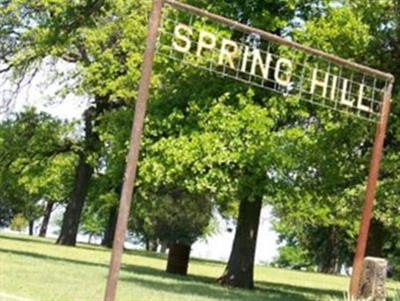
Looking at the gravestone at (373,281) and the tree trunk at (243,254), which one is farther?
the tree trunk at (243,254)

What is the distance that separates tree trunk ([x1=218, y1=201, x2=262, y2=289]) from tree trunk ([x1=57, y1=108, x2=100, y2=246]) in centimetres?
1488

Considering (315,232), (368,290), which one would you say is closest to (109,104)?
(368,290)

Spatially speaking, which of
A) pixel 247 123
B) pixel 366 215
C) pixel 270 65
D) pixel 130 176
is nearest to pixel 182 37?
pixel 130 176

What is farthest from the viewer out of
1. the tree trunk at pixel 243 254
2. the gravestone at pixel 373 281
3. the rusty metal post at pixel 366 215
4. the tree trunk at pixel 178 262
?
the tree trunk at pixel 178 262

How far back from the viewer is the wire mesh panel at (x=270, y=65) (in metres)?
10.4

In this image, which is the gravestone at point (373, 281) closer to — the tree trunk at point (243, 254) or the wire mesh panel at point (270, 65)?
the wire mesh panel at point (270, 65)

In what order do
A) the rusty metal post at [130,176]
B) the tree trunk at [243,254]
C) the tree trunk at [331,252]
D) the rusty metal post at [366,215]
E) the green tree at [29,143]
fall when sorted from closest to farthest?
the rusty metal post at [130,176]
the rusty metal post at [366,215]
the tree trunk at [243,254]
the green tree at [29,143]
the tree trunk at [331,252]

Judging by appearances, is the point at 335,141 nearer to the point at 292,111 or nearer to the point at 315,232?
the point at 292,111

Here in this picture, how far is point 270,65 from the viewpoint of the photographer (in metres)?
20.5

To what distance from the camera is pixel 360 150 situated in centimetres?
2267

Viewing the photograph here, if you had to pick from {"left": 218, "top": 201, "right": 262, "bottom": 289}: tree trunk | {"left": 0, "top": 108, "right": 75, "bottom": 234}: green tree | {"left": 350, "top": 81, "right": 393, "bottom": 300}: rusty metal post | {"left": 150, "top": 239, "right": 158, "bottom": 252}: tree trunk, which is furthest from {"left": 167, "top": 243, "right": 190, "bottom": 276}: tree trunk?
{"left": 150, "top": 239, "right": 158, "bottom": 252}: tree trunk

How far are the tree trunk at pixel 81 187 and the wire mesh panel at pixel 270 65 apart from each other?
15.9m

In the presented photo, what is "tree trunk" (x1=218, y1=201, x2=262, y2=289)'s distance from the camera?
79.0 feet

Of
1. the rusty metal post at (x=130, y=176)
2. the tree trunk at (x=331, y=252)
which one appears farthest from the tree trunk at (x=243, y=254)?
the tree trunk at (x=331, y=252)
